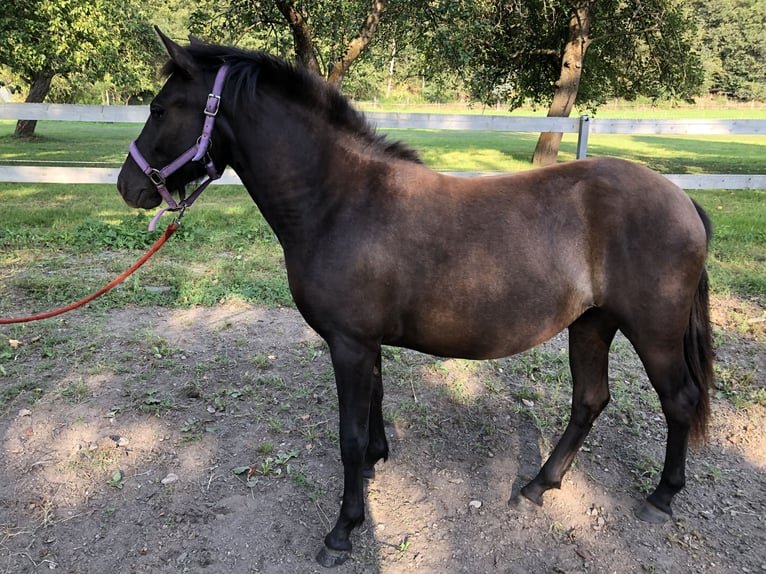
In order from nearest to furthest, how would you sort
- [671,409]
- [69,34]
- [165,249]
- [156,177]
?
[156,177] < [671,409] < [165,249] < [69,34]

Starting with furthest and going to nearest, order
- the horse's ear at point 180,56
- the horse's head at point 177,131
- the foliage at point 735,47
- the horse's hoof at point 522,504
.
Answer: the foliage at point 735,47 < the horse's hoof at point 522,504 < the horse's head at point 177,131 < the horse's ear at point 180,56

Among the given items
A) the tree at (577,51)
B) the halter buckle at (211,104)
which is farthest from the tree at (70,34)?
the tree at (577,51)

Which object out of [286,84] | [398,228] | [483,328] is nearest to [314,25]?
[286,84]

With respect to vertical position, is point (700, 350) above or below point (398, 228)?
below

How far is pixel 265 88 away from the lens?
226 centimetres

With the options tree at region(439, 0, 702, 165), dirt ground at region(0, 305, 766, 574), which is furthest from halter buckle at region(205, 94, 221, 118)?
tree at region(439, 0, 702, 165)

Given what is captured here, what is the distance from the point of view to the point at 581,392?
2.84m

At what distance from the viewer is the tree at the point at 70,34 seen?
32.6 feet

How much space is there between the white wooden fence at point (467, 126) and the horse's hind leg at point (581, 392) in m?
4.61

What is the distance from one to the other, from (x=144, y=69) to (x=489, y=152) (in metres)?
11.2

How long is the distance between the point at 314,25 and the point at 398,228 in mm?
8886

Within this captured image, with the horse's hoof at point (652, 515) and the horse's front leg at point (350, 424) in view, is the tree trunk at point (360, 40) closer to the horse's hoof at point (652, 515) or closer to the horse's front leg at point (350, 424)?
the horse's front leg at point (350, 424)

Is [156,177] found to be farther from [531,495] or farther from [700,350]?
[700,350]

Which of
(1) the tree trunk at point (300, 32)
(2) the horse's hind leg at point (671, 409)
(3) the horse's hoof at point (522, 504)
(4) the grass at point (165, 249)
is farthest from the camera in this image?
(1) the tree trunk at point (300, 32)
